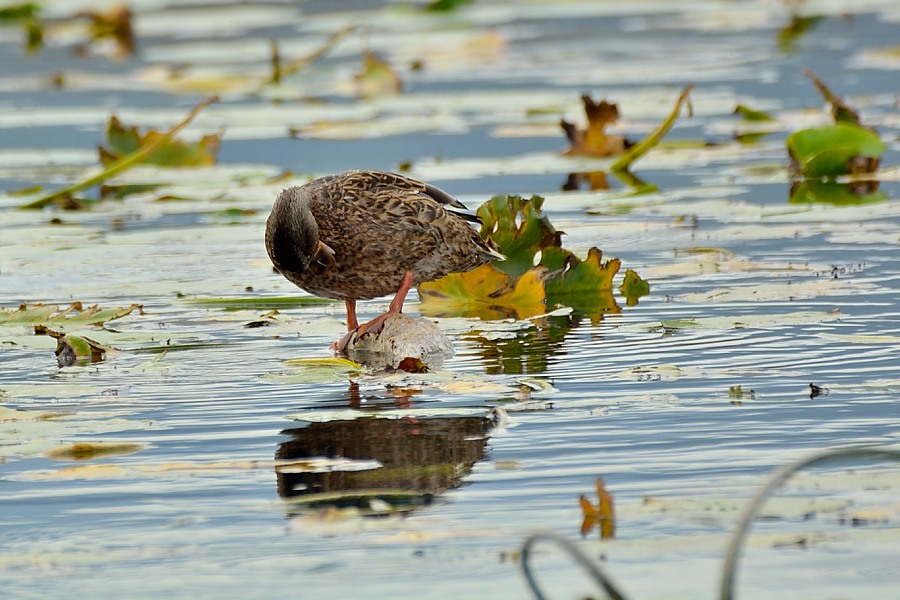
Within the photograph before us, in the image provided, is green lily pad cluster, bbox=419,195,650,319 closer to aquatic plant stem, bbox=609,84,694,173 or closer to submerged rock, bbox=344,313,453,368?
submerged rock, bbox=344,313,453,368

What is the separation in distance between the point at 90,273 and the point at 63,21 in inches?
749

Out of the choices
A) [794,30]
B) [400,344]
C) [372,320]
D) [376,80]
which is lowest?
[400,344]

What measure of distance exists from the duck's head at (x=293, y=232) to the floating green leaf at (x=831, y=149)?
5127 millimetres

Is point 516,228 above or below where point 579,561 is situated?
above

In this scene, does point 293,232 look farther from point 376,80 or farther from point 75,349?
point 376,80

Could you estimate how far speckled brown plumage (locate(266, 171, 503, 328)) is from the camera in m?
6.97

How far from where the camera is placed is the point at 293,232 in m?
6.88

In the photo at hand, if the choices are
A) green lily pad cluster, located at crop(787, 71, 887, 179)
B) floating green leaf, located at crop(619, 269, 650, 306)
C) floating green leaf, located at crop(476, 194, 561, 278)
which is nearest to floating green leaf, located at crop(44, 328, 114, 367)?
floating green leaf, located at crop(476, 194, 561, 278)

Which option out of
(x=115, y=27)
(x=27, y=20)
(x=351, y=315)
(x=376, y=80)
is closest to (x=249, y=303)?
(x=351, y=315)

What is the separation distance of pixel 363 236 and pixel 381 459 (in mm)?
2078

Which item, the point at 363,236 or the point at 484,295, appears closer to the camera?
the point at 363,236

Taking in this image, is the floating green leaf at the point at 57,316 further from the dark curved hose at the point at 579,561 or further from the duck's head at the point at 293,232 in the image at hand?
the dark curved hose at the point at 579,561

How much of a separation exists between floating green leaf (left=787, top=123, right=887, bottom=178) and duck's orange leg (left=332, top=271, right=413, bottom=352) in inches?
178

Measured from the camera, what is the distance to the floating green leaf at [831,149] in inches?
432
